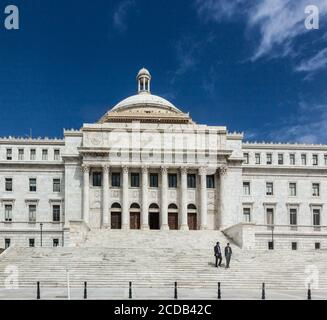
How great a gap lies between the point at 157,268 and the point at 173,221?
30056mm

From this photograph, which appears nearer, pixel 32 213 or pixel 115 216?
pixel 115 216

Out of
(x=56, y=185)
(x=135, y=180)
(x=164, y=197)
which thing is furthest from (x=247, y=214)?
(x=56, y=185)

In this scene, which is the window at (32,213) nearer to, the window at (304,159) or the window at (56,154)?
the window at (56,154)

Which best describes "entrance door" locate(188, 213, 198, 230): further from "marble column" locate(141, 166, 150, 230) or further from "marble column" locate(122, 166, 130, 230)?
"marble column" locate(122, 166, 130, 230)

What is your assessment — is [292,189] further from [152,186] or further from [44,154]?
[44,154]

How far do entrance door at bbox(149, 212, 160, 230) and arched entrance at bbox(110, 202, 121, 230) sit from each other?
4.30 m

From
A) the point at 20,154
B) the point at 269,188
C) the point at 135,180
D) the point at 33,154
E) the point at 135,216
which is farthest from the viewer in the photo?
the point at 269,188

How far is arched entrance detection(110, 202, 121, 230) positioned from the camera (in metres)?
68.5

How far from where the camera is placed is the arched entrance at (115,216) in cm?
6850

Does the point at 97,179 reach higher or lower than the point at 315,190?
higher

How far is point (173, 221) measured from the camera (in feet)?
227

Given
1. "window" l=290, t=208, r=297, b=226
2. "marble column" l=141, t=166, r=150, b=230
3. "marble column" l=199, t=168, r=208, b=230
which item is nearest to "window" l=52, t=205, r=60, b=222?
"marble column" l=141, t=166, r=150, b=230

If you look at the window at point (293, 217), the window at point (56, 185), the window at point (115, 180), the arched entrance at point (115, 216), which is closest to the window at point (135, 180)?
the window at point (115, 180)
